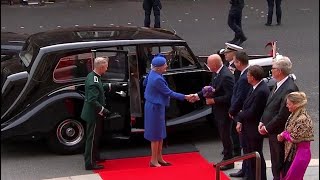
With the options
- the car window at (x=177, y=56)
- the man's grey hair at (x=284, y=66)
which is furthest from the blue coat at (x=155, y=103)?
the man's grey hair at (x=284, y=66)

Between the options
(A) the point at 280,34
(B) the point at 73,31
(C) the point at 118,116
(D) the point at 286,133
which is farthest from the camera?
(A) the point at 280,34

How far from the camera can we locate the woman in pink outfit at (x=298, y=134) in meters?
5.88

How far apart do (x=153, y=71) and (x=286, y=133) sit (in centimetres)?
213

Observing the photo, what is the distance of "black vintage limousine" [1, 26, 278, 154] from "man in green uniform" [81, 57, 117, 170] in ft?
1.54

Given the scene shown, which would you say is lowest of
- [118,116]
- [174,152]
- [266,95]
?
[174,152]

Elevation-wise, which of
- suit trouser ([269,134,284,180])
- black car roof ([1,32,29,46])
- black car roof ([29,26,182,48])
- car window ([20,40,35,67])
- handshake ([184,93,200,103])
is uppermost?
black car roof ([29,26,182,48])

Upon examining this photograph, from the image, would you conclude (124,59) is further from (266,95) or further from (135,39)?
(266,95)

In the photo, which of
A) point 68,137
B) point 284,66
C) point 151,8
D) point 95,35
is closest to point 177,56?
point 95,35

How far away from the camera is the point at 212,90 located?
754 centimetres

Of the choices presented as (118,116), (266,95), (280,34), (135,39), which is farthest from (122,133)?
(280,34)

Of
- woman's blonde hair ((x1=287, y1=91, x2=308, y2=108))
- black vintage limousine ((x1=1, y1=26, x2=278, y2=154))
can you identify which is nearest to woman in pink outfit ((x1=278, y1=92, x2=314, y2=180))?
woman's blonde hair ((x1=287, y1=91, x2=308, y2=108))

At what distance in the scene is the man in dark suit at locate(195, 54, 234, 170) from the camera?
292 inches

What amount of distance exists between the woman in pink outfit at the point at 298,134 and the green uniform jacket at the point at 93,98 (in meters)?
2.41

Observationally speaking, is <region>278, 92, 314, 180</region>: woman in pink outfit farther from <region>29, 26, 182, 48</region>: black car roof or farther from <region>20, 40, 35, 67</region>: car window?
<region>20, 40, 35, 67</region>: car window
